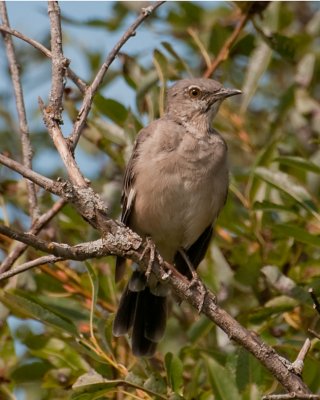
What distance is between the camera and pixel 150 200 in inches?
243

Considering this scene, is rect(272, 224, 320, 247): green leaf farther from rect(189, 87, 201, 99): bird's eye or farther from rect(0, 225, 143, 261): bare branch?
rect(189, 87, 201, 99): bird's eye

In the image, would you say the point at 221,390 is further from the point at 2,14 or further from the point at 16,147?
the point at 16,147

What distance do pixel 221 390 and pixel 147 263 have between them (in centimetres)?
90

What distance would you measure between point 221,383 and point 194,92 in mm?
2798

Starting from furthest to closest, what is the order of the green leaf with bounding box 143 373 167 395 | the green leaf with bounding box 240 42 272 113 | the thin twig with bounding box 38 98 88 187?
the green leaf with bounding box 240 42 272 113 → the green leaf with bounding box 143 373 167 395 → the thin twig with bounding box 38 98 88 187

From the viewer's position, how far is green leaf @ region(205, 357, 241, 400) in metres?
4.64

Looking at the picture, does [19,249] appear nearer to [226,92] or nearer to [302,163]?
[302,163]

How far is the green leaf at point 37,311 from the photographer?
15.8ft

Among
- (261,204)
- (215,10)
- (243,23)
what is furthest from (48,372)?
(215,10)

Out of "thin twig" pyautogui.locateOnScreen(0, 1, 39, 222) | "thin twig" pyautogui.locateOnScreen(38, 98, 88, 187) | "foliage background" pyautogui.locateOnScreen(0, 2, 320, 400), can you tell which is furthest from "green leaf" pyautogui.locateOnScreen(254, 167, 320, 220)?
"thin twig" pyautogui.locateOnScreen(38, 98, 88, 187)

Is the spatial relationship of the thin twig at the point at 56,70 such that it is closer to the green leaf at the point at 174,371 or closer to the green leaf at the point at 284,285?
the green leaf at the point at 174,371

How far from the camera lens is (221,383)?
4664 millimetres

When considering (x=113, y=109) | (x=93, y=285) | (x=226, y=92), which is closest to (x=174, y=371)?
(x=93, y=285)

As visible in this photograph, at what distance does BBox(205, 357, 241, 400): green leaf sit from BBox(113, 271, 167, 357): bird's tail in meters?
0.97
